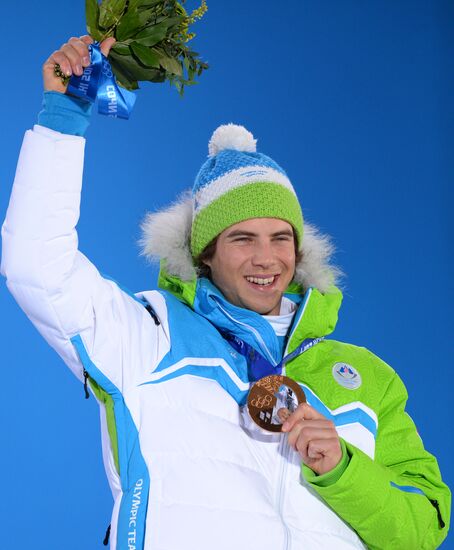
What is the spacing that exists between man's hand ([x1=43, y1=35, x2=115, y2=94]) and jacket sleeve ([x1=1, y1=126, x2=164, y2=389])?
0.08 metres

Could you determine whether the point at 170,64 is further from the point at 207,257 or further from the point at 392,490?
the point at 392,490

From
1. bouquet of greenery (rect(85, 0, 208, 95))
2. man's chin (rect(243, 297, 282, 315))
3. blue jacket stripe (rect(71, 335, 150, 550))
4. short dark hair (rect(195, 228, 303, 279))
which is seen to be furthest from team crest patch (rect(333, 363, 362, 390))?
bouquet of greenery (rect(85, 0, 208, 95))

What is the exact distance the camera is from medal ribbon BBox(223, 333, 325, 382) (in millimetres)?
1729

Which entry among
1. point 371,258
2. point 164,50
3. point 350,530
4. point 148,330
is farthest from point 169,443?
point 371,258

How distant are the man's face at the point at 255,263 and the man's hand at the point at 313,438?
0.32 m

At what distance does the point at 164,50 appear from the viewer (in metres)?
1.66

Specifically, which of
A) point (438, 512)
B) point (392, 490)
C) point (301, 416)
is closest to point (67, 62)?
point (301, 416)

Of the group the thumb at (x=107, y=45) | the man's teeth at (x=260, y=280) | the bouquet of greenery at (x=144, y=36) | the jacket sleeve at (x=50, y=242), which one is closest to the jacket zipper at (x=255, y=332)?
the man's teeth at (x=260, y=280)

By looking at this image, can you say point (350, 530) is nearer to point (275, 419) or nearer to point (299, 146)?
point (275, 419)

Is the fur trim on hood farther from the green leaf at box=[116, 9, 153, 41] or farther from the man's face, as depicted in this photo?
the green leaf at box=[116, 9, 153, 41]

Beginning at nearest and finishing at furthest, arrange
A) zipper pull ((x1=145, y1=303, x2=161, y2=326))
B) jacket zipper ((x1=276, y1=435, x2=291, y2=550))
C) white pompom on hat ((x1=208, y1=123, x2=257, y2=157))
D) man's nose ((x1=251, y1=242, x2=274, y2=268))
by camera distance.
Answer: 1. jacket zipper ((x1=276, y1=435, x2=291, y2=550))
2. zipper pull ((x1=145, y1=303, x2=161, y2=326))
3. man's nose ((x1=251, y1=242, x2=274, y2=268))
4. white pompom on hat ((x1=208, y1=123, x2=257, y2=157))

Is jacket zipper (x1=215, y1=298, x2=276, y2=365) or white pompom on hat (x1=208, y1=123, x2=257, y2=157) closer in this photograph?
jacket zipper (x1=215, y1=298, x2=276, y2=365)

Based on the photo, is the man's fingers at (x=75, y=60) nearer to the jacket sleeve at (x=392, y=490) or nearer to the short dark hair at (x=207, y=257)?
the short dark hair at (x=207, y=257)

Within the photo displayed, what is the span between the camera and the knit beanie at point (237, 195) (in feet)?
6.08
